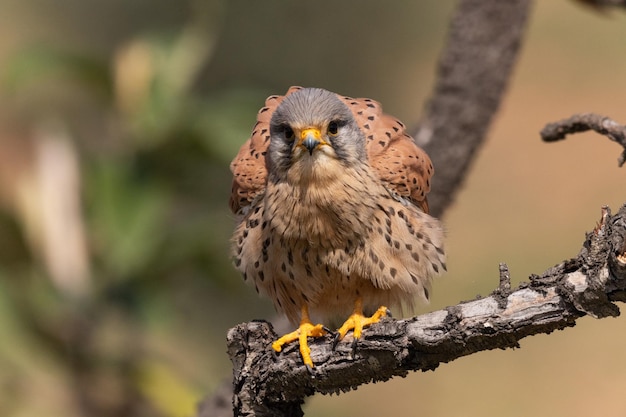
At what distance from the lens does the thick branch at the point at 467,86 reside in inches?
173

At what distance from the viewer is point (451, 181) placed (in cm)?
439

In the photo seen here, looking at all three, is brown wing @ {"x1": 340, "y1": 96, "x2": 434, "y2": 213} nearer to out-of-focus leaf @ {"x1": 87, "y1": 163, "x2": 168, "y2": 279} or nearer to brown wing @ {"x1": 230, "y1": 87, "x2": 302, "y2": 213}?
brown wing @ {"x1": 230, "y1": 87, "x2": 302, "y2": 213}

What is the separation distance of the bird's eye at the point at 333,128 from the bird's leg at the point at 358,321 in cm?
57

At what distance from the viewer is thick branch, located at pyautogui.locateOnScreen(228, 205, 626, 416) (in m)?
2.44

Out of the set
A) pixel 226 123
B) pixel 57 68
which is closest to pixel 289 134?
pixel 226 123

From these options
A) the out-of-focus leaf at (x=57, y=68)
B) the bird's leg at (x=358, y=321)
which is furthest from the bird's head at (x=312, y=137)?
the out-of-focus leaf at (x=57, y=68)

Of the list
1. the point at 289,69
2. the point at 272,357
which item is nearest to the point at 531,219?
the point at 289,69

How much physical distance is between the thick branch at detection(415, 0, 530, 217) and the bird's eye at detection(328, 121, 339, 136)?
1.11m

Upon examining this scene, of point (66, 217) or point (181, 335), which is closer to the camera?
point (66, 217)

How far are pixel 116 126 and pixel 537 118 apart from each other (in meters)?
4.65

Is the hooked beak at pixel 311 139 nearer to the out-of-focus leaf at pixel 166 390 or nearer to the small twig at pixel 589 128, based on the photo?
the small twig at pixel 589 128

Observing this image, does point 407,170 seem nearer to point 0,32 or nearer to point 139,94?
point 139,94

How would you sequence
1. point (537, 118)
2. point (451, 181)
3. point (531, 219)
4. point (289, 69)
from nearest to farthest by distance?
point (451, 181)
point (531, 219)
point (537, 118)
point (289, 69)

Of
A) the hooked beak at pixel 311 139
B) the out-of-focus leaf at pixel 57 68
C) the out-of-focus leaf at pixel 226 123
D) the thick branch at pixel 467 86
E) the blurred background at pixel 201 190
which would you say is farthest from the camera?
the out-of-focus leaf at pixel 57 68
